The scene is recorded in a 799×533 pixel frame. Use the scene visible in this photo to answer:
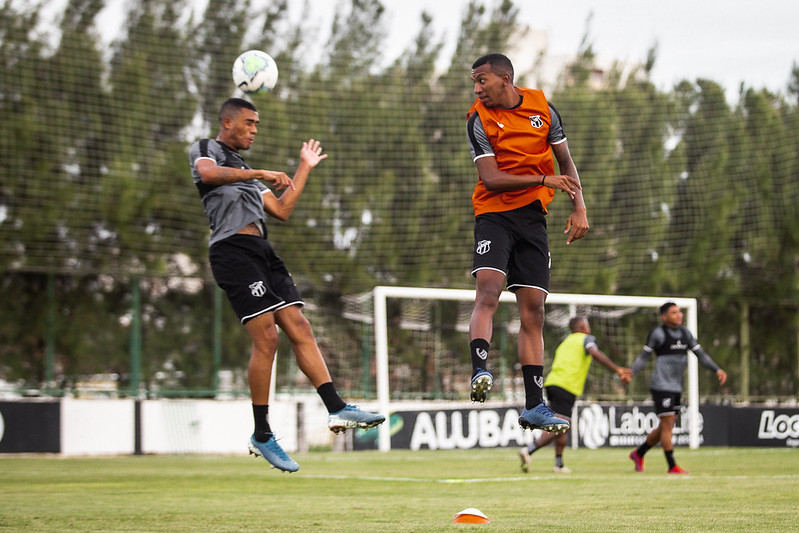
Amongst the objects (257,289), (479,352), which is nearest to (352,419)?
(479,352)

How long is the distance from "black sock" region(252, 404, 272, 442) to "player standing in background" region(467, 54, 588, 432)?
4.69ft

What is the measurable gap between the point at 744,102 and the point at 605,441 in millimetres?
11619

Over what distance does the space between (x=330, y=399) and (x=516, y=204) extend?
1726mm

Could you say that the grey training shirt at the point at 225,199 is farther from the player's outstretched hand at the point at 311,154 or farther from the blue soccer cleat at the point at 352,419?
the blue soccer cleat at the point at 352,419

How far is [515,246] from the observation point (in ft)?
22.0

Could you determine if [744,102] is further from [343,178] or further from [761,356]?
[343,178]

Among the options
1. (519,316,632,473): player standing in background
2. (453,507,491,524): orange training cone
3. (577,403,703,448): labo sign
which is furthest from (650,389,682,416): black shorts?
(577,403,703,448): labo sign

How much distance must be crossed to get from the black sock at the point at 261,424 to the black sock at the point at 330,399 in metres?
0.40

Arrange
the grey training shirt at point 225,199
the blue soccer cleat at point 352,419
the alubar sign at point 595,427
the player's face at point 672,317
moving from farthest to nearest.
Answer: the alubar sign at point 595,427
the player's face at point 672,317
the grey training shirt at point 225,199
the blue soccer cleat at point 352,419

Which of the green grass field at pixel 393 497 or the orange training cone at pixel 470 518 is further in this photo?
the green grass field at pixel 393 497

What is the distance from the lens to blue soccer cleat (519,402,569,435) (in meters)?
6.19

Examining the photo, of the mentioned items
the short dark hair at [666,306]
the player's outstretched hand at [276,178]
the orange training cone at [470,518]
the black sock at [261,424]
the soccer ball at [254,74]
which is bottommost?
the orange training cone at [470,518]

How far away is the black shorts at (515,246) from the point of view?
648cm

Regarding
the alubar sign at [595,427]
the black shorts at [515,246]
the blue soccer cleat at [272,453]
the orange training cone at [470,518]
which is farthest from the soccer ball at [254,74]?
Result: the alubar sign at [595,427]
